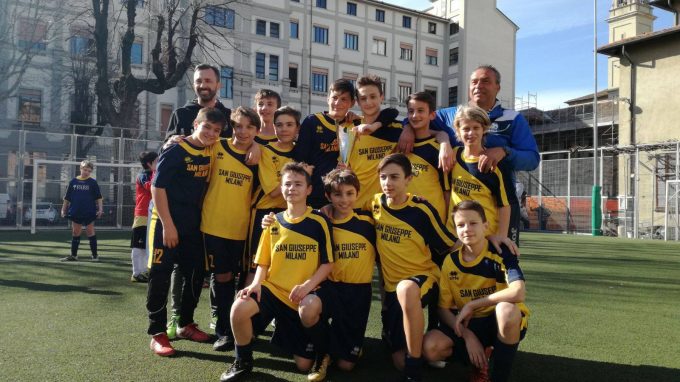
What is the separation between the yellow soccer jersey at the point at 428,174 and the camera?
3793 millimetres

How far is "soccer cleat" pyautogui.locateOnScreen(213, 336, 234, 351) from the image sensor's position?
3.80 m

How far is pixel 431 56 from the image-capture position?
149 ft

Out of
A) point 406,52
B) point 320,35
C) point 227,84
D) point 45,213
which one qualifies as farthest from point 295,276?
point 406,52

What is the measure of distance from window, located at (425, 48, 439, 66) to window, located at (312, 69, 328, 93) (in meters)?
10.4

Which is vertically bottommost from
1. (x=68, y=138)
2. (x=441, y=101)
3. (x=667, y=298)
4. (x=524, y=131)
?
(x=667, y=298)

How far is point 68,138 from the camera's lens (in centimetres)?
1594

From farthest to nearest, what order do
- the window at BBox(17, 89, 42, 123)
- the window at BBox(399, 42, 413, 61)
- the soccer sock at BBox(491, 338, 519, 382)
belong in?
1. the window at BBox(399, 42, 413, 61)
2. the window at BBox(17, 89, 42, 123)
3. the soccer sock at BBox(491, 338, 519, 382)

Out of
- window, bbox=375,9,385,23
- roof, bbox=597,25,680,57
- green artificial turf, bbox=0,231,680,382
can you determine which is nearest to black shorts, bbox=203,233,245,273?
green artificial turf, bbox=0,231,680,382

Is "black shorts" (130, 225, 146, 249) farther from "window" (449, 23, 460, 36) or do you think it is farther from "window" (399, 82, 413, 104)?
"window" (449, 23, 460, 36)

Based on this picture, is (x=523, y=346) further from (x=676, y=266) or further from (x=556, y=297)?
(x=676, y=266)

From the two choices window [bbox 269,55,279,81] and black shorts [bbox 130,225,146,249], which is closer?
black shorts [bbox 130,225,146,249]

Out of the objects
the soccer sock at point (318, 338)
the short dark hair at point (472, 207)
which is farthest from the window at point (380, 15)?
the soccer sock at point (318, 338)

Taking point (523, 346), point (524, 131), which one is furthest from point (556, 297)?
point (524, 131)

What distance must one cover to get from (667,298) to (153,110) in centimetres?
2996
